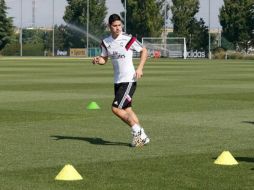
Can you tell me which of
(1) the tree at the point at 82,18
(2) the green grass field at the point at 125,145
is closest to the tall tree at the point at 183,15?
(1) the tree at the point at 82,18

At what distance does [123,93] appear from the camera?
41.7 ft

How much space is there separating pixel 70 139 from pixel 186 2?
12175 cm

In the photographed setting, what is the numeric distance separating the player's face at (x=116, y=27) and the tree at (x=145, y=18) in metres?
121

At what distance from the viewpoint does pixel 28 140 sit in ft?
43.0

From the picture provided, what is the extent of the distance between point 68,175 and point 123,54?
12.6 ft

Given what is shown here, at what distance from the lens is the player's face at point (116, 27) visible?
1250 cm

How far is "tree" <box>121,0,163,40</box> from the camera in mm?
133500

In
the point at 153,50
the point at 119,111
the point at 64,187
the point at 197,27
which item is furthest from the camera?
the point at 197,27

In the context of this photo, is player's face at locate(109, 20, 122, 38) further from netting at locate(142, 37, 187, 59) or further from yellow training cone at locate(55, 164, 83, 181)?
netting at locate(142, 37, 187, 59)

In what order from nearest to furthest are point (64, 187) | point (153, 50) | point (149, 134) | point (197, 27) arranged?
1. point (64, 187)
2. point (149, 134)
3. point (153, 50)
4. point (197, 27)

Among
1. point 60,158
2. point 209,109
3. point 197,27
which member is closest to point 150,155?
point 60,158

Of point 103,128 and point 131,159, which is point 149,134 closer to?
point 103,128

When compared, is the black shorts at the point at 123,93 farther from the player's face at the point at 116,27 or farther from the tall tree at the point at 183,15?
the tall tree at the point at 183,15

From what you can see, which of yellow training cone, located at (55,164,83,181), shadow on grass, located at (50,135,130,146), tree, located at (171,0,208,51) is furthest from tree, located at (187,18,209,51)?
yellow training cone, located at (55,164,83,181)
